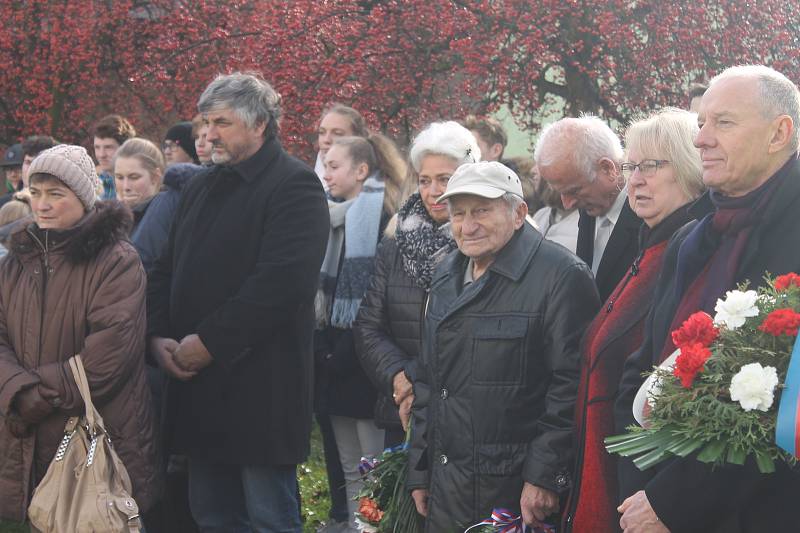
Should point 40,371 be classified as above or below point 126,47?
below

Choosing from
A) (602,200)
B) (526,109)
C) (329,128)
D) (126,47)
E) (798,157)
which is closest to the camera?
(798,157)

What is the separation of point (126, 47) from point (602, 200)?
942cm

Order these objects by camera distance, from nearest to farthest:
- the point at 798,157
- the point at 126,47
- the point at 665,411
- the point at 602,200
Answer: the point at 665,411 < the point at 798,157 < the point at 602,200 < the point at 126,47

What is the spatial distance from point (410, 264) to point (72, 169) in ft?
5.27

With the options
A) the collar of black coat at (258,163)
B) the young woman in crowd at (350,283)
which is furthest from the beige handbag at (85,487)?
the young woman in crowd at (350,283)

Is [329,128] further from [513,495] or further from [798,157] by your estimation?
[798,157]

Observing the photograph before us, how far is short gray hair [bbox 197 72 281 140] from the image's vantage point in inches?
203

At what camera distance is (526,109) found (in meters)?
9.91

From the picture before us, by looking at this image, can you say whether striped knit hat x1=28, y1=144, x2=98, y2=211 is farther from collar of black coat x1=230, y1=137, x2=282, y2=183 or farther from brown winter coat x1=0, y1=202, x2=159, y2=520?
collar of black coat x1=230, y1=137, x2=282, y2=183

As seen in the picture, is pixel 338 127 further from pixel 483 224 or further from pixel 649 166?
pixel 649 166

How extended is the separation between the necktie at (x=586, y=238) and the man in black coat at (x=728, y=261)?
44.9 inches

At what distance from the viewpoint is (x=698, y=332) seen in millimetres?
2879

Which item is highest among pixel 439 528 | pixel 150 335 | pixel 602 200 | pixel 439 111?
pixel 439 111

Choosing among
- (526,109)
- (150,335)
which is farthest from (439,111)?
(150,335)
